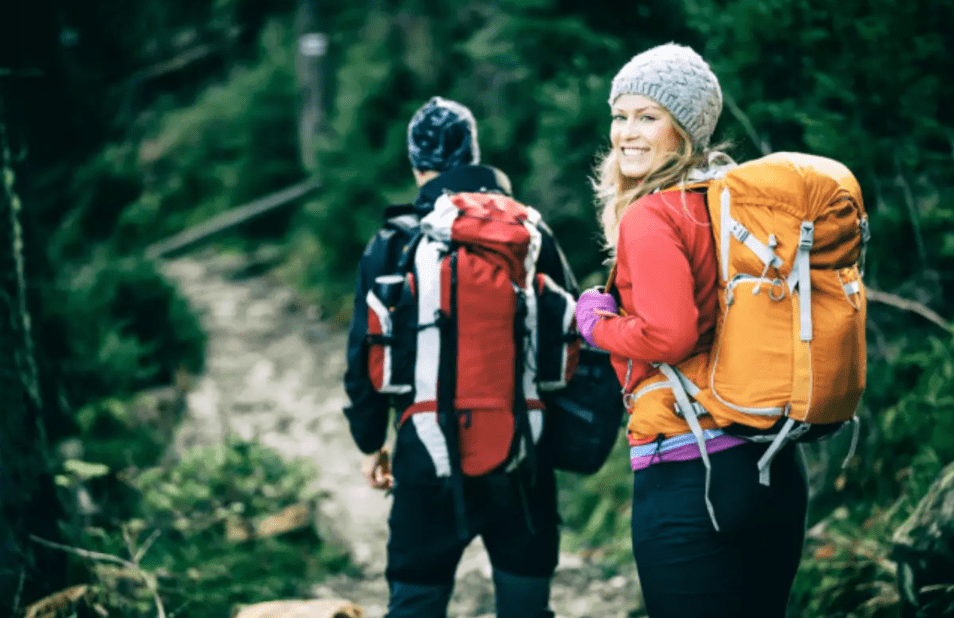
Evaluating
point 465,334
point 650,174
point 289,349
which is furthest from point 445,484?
point 289,349

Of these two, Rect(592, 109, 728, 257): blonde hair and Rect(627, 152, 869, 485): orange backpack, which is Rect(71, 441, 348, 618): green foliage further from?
Rect(627, 152, 869, 485): orange backpack

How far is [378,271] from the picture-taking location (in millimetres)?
2896

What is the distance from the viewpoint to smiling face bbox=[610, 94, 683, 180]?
2.29 meters

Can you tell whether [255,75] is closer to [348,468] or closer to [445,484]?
[348,468]

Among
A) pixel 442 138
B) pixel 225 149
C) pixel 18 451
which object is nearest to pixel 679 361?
pixel 442 138

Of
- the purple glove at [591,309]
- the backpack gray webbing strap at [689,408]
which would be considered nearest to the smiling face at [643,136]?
the purple glove at [591,309]

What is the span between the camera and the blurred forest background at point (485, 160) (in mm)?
3752

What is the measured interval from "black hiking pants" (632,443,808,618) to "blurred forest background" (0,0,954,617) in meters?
1.30

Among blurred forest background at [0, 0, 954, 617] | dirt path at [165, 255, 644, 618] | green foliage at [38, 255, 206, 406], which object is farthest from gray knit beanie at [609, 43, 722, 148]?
green foliage at [38, 255, 206, 406]

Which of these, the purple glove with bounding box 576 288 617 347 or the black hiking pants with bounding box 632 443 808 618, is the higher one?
the purple glove with bounding box 576 288 617 347

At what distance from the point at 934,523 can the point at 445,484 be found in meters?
1.85

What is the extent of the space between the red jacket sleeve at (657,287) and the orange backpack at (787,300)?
100mm

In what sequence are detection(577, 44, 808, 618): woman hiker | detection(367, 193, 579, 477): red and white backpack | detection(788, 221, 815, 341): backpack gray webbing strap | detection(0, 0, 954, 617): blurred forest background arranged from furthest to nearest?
detection(0, 0, 954, 617): blurred forest background, detection(367, 193, 579, 477): red and white backpack, detection(577, 44, 808, 618): woman hiker, detection(788, 221, 815, 341): backpack gray webbing strap

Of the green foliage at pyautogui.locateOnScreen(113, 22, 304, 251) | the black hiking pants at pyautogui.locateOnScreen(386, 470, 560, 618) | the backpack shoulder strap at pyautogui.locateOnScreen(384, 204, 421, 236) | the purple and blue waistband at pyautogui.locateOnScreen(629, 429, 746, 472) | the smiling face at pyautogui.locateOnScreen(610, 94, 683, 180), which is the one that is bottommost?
the black hiking pants at pyautogui.locateOnScreen(386, 470, 560, 618)
